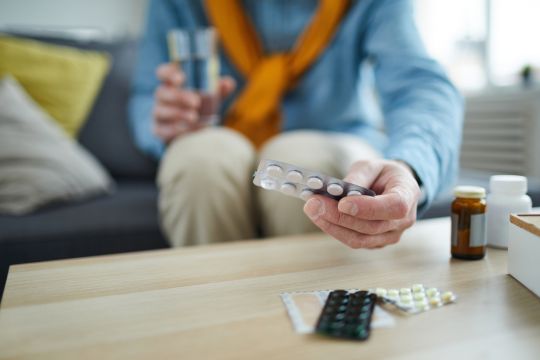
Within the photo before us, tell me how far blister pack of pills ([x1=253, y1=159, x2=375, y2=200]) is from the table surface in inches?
3.8

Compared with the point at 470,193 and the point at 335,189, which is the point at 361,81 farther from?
the point at 335,189

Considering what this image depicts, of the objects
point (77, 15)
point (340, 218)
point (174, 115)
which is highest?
point (77, 15)

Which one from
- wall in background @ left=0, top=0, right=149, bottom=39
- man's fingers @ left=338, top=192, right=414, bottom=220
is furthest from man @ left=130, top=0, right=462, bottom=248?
wall in background @ left=0, top=0, right=149, bottom=39

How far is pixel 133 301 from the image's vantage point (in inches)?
18.2

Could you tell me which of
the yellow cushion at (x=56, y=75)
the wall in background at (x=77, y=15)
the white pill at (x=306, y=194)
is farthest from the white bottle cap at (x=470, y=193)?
the wall in background at (x=77, y=15)

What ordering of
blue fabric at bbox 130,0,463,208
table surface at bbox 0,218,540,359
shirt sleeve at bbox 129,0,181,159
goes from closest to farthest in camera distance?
1. table surface at bbox 0,218,540,359
2. blue fabric at bbox 130,0,463,208
3. shirt sleeve at bbox 129,0,181,159

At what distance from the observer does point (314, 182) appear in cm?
47

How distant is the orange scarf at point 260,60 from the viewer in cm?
107

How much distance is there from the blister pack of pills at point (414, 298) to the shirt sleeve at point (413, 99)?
20 centimetres

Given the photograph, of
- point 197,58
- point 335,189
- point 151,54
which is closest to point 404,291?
point 335,189

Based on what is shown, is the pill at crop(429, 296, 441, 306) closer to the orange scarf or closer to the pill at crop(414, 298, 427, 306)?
the pill at crop(414, 298, 427, 306)

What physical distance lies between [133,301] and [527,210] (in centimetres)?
49

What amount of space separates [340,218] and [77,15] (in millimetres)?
3150

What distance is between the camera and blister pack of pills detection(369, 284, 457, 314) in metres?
0.42
